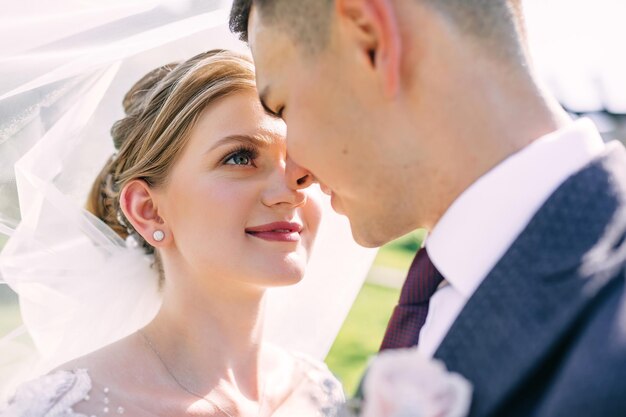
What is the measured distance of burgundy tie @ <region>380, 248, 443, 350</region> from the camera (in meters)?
1.79

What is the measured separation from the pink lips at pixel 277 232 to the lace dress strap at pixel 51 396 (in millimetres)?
777

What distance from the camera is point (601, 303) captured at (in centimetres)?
130

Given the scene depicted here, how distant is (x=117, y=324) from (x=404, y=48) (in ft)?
6.61

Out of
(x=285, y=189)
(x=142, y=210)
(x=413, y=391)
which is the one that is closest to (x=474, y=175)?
(x=413, y=391)

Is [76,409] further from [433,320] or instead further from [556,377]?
[556,377]

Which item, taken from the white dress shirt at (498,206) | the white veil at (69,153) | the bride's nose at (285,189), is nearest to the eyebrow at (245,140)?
the bride's nose at (285,189)

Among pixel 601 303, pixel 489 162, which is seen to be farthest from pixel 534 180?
pixel 601 303

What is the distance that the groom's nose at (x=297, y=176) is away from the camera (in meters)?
2.43

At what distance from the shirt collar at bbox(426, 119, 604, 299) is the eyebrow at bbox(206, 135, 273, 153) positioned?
3.78ft

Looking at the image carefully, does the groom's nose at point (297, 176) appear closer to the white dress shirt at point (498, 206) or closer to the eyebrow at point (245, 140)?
the eyebrow at point (245, 140)

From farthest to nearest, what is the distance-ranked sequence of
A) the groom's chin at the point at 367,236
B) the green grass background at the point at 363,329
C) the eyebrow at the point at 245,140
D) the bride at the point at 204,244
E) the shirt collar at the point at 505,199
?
the green grass background at the point at 363,329 < the eyebrow at the point at 245,140 < the bride at the point at 204,244 < the groom's chin at the point at 367,236 < the shirt collar at the point at 505,199

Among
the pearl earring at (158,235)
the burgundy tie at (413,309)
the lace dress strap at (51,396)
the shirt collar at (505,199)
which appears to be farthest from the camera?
the pearl earring at (158,235)

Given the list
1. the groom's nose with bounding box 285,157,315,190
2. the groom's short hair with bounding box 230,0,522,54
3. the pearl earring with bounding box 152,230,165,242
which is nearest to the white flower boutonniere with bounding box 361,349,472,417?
the groom's short hair with bounding box 230,0,522,54

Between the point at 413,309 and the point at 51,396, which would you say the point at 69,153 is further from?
the point at 413,309
